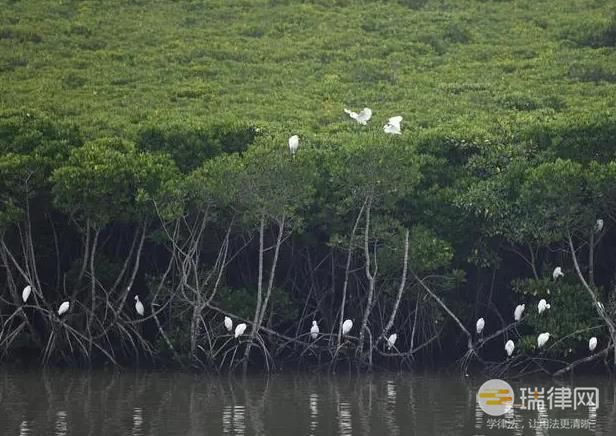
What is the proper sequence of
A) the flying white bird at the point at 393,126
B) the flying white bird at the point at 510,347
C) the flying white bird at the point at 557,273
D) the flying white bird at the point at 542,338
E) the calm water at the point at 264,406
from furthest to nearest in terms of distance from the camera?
the flying white bird at the point at 393,126, the flying white bird at the point at 557,273, the flying white bird at the point at 510,347, the flying white bird at the point at 542,338, the calm water at the point at 264,406

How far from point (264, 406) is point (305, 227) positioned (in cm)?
535

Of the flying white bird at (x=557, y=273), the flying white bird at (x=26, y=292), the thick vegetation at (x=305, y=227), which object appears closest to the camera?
the thick vegetation at (x=305, y=227)

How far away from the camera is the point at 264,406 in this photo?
20.5 m

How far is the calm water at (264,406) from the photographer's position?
18.4 meters

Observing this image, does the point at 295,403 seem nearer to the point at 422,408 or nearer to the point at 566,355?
the point at 422,408

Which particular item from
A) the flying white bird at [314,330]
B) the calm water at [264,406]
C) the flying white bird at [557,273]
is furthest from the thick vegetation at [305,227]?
the calm water at [264,406]

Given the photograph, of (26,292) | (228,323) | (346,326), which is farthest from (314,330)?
(26,292)

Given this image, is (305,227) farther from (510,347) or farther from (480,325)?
(510,347)

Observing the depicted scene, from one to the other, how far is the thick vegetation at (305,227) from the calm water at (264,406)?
0.87 meters

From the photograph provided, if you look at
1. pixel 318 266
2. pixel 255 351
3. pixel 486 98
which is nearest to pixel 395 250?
pixel 318 266

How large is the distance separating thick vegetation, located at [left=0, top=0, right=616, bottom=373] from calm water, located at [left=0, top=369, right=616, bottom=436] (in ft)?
2.85

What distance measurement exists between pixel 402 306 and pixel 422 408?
556 cm

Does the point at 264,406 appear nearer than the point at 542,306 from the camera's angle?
Yes

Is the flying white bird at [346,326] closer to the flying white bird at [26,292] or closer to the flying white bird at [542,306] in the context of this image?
the flying white bird at [542,306]
